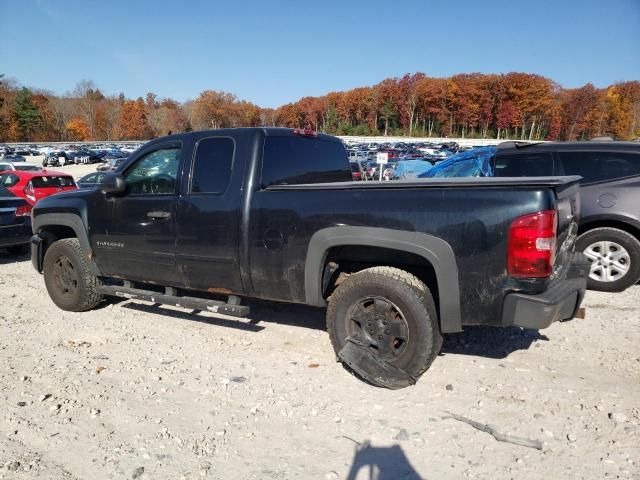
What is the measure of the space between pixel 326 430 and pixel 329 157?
2766 millimetres

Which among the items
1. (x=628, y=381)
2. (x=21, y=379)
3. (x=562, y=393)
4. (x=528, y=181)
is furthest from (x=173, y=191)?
(x=628, y=381)

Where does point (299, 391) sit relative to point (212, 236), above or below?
below

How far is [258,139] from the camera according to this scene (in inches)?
158

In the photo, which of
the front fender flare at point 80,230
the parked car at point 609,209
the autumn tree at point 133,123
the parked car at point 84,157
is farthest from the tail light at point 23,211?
the autumn tree at point 133,123

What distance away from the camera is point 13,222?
806cm

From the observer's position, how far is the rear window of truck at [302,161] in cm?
405

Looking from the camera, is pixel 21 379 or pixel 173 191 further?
pixel 173 191

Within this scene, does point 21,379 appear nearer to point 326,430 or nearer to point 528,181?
point 326,430

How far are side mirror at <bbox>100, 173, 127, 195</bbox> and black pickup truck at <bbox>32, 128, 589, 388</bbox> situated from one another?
2 cm

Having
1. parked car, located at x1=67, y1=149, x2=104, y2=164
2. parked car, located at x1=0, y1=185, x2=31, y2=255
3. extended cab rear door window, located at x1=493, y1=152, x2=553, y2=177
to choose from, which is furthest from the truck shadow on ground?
parked car, located at x1=67, y1=149, x2=104, y2=164

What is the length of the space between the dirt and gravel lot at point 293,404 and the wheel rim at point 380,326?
32 centimetres

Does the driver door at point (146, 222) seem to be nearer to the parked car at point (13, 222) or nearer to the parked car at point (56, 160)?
the parked car at point (13, 222)

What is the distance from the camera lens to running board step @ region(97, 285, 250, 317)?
13.4ft

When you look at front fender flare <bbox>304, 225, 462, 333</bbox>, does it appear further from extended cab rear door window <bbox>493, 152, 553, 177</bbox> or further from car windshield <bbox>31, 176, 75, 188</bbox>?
car windshield <bbox>31, 176, 75, 188</bbox>
